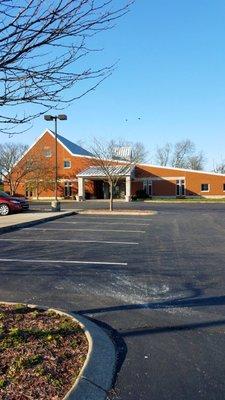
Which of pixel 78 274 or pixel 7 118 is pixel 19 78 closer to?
pixel 7 118

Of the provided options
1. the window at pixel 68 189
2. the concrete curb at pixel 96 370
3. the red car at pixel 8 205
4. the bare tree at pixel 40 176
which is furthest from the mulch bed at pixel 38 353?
the window at pixel 68 189

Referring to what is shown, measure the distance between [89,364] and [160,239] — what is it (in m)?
10.4

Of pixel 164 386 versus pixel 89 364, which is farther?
pixel 89 364

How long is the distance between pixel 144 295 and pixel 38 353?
3041 millimetres

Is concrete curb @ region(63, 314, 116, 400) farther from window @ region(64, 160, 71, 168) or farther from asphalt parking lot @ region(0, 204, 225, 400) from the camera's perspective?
window @ region(64, 160, 71, 168)

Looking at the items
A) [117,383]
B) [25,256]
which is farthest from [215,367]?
[25,256]

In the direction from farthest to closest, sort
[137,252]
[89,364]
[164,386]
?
[137,252], [89,364], [164,386]

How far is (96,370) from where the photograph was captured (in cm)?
402

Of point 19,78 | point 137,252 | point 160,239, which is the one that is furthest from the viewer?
point 160,239

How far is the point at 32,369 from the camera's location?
3.95 m

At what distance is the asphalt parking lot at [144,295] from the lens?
4.07 m

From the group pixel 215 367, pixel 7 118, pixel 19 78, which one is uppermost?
pixel 19 78

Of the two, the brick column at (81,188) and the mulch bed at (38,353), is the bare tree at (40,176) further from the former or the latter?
the mulch bed at (38,353)

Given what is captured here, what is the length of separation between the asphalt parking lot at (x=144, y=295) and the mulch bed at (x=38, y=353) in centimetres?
46
